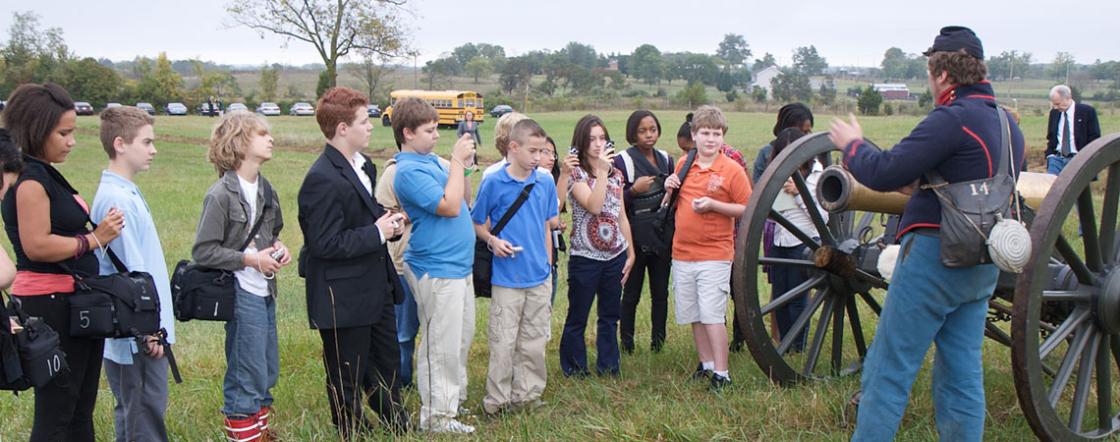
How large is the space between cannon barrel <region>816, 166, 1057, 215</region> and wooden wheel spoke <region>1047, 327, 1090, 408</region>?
69 centimetres

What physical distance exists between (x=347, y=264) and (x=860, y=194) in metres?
2.29

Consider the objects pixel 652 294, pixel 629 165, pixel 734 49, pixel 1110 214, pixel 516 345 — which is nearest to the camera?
pixel 1110 214

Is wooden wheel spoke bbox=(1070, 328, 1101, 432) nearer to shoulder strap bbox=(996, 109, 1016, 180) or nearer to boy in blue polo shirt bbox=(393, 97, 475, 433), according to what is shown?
shoulder strap bbox=(996, 109, 1016, 180)

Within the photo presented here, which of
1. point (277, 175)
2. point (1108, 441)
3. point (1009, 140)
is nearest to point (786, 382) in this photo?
point (1108, 441)

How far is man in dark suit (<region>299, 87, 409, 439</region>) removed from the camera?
4105 mm

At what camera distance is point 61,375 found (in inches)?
143

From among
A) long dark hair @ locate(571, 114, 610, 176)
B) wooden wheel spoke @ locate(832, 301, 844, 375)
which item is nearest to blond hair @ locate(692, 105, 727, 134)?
long dark hair @ locate(571, 114, 610, 176)

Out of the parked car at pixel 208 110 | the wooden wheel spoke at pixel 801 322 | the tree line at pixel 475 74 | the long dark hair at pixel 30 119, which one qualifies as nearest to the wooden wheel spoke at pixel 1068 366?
the wooden wheel spoke at pixel 801 322

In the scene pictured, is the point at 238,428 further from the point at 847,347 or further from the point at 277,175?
the point at 277,175

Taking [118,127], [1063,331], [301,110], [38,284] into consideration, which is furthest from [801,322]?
[301,110]

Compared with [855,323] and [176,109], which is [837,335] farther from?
[176,109]

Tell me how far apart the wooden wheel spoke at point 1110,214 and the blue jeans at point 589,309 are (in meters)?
2.57

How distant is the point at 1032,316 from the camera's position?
358 centimetres

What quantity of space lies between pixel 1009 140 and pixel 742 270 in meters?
1.42
